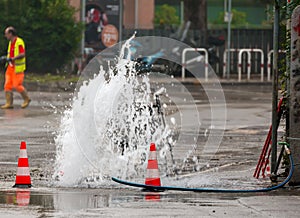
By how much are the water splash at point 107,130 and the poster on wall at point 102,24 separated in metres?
26.9

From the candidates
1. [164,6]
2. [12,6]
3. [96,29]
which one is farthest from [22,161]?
[164,6]

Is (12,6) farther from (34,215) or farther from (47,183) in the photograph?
(34,215)

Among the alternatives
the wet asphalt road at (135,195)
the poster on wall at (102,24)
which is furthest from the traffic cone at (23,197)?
the poster on wall at (102,24)

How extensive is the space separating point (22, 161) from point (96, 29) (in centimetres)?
2851

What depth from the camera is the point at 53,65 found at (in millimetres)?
37312

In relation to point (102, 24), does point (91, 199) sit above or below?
below

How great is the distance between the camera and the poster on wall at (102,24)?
40.5m

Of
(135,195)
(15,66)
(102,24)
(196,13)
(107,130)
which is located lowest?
(135,195)

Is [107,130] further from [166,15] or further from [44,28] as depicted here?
[166,15]

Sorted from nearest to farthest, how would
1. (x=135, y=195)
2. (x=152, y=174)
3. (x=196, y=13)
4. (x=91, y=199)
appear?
(x=91, y=199) → (x=135, y=195) → (x=152, y=174) → (x=196, y=13)

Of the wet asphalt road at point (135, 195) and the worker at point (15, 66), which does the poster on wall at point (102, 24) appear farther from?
the wet asphalt road at point (135, 195)

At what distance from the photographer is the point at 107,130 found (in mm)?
13141

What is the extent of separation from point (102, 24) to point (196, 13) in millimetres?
6992

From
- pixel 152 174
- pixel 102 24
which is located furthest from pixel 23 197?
pixel 102 24
